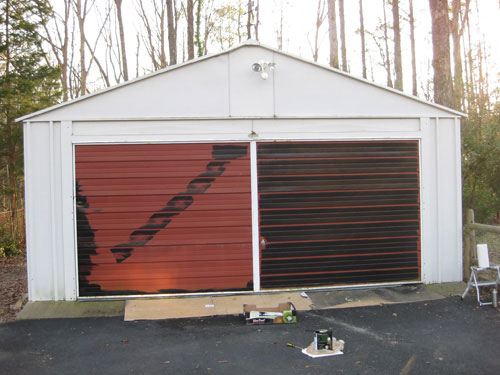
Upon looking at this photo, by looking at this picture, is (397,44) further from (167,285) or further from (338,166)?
(167,285)

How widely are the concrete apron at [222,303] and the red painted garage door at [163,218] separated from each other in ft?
0.87

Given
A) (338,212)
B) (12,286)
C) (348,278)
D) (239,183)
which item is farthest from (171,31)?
(348,278)

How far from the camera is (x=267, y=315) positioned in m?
5.89

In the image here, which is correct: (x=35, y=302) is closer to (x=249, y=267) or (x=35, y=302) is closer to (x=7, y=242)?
(x=249, y=267)

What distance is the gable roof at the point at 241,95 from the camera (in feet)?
22.4

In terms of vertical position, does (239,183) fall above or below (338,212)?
above

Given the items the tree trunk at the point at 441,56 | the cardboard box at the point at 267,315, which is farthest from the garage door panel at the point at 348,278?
the tree trunk at the point at 441,56

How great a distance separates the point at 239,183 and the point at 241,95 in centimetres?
135

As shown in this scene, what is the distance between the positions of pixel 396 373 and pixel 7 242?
10.9 metres

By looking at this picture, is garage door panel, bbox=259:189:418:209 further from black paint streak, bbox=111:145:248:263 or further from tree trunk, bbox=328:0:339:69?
tree trunk, bbox=328:0:339:69

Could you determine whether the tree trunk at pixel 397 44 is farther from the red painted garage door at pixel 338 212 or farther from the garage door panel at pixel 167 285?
the garage door panel at pixel 167 285

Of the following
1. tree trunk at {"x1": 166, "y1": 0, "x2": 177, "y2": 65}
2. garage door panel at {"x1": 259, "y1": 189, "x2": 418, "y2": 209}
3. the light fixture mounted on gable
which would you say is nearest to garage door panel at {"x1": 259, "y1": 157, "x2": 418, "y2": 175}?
garage door panel at {"x1": 259, "y1": 189, "x2": 418, "y2": 209}

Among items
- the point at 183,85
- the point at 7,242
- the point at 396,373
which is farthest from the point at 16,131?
the point at 396,373

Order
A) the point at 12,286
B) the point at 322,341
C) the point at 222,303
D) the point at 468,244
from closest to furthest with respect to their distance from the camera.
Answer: the point at 322,341, the point at 222,303, the point at 468,244, the point at 12,286
